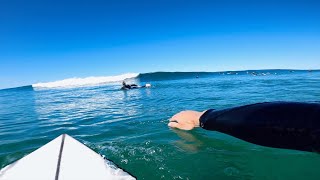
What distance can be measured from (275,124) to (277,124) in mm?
21

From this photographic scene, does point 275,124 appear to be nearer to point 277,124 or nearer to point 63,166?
point 277,124

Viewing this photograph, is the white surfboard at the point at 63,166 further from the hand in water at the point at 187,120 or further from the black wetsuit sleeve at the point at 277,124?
the black wetsuit sleeve at the point at 277,124

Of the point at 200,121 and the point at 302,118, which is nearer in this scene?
the point at 302,118

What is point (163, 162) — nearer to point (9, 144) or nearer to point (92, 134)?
point (92, 134)

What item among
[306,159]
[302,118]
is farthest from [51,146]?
[306,159]

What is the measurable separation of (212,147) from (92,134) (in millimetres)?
4009

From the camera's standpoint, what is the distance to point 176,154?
219 inches

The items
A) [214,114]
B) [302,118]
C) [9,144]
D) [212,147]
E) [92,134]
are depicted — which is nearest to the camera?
[302,118]

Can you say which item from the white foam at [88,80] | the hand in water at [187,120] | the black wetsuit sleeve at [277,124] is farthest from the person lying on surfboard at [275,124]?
the white foam at [88,80]

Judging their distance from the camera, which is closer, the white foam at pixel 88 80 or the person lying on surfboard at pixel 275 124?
the person lying on surfboard at pixel 275 124

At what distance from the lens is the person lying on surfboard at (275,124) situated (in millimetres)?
2658

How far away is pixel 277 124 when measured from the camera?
284 centimetres

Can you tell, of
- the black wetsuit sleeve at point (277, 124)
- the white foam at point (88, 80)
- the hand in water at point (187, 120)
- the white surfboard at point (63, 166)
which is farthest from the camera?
the white foam at point (88, 80)

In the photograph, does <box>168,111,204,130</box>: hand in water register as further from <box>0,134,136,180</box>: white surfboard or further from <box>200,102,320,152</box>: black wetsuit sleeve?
<box>0,134,136,180</box>: white surfboard
